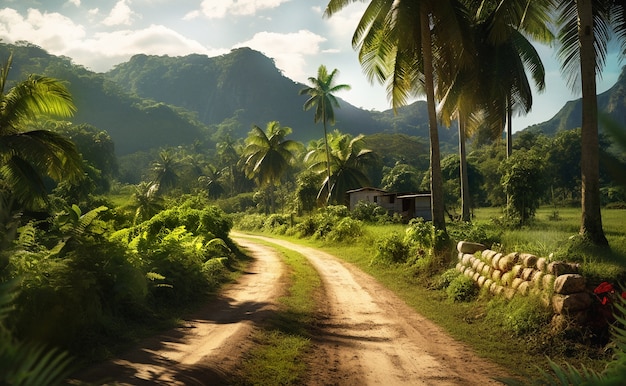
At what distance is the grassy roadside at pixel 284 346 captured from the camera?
623 cm

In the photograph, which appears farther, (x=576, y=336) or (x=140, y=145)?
(x=140, y=145)

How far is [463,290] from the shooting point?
37.0ft

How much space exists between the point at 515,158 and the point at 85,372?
1935 cm

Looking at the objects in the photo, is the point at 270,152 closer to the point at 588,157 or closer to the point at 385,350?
the point at 588,157

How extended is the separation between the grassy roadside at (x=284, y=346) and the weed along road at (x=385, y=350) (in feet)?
0.88

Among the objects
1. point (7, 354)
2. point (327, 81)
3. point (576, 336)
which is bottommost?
point (576, 336)

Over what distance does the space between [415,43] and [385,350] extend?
517 inches

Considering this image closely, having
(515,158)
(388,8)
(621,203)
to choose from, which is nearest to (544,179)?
(515,158)

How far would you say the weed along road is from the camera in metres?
6.35

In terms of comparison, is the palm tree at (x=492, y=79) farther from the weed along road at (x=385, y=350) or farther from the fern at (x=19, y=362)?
the fern at (x=19, y=362)

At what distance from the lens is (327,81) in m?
39.2

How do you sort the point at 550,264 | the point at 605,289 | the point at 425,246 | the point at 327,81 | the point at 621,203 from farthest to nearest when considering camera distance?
1. the point at 327,81
2. the point at 425,246
3. the point at 550,264
4. the point at 605,289
5. the point at 621,203

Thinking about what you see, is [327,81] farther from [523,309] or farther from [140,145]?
[140,145]

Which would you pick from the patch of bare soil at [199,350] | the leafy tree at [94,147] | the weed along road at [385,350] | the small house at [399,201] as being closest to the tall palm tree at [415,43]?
the weed along road at [385,350]
